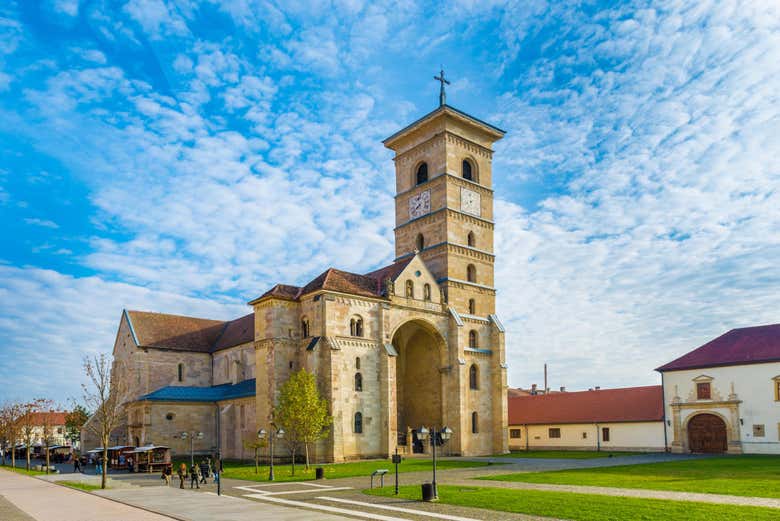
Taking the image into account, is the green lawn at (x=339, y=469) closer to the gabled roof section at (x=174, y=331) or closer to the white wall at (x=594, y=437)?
the white wall at (x=594, y=437)

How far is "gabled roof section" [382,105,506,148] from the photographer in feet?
184

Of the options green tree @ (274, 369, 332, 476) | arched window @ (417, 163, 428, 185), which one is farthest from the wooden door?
arched window @ (417, 163, 428, 185)

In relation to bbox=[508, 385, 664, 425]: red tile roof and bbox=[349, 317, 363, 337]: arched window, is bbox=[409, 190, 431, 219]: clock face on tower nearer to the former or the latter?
bbox=[349, 317, 363, 337]: arched window

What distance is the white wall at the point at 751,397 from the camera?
146ft

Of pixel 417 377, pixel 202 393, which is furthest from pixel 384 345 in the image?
pixel 202 393

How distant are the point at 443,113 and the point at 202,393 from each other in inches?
1267

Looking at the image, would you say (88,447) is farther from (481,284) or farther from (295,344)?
(481,284)

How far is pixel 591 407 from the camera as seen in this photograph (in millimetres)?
58594

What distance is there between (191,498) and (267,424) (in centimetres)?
1907

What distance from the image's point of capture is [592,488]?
25234mm

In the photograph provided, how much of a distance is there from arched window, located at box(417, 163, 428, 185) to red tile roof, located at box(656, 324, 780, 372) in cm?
2537

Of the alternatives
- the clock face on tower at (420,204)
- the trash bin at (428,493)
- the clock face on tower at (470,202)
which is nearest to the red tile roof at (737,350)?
the clock face on tower at (470,202)

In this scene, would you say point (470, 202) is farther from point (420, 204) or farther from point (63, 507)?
point (63, 507)

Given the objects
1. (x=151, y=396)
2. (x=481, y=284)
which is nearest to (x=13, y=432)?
(x=151, y=396)
